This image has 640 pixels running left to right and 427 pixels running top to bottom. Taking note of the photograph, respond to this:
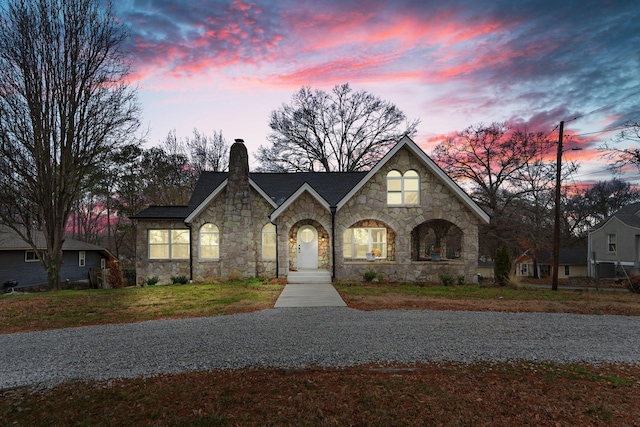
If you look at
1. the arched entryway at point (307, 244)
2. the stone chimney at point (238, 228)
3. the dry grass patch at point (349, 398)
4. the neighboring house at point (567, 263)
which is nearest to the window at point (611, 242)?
the neighboring house at point (567, 263)

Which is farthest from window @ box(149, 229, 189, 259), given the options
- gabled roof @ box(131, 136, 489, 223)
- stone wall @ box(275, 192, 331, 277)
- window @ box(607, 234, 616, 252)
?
window @ box(607, 234, 616, 252)

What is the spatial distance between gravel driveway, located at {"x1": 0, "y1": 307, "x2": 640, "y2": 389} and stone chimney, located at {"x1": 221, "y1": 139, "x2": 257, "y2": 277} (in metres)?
8.47

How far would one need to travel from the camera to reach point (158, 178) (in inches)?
1284

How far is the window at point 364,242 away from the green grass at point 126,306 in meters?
5.18

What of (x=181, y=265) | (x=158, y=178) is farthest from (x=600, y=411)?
(x=158, y=178)

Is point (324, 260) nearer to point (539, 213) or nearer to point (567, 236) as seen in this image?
point (539, 213)

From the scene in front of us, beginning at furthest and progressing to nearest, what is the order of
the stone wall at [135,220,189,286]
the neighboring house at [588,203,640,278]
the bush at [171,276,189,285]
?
the neighboring house at [588,203,640,278] → the stone wall at [135,220,189,286] → the bush at [171,276,189,285]

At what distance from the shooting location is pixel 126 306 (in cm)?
1130

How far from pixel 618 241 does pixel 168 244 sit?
38820 millimetres

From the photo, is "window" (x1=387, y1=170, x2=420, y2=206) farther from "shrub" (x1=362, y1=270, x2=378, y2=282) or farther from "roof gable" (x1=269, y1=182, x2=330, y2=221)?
"shrub" (x1=362, y1=270, x2=378, y2=282)

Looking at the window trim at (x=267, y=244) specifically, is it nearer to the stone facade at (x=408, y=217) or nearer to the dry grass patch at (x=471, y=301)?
the stone facade at (x=408, y=217)

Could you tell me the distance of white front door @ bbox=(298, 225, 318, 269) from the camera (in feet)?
62.0

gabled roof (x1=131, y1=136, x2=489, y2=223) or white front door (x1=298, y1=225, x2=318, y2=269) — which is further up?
gabled roof (x1=131, y1=136, x2=489, y2=223)

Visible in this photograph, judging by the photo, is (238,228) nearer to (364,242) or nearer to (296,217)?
(296,217)
